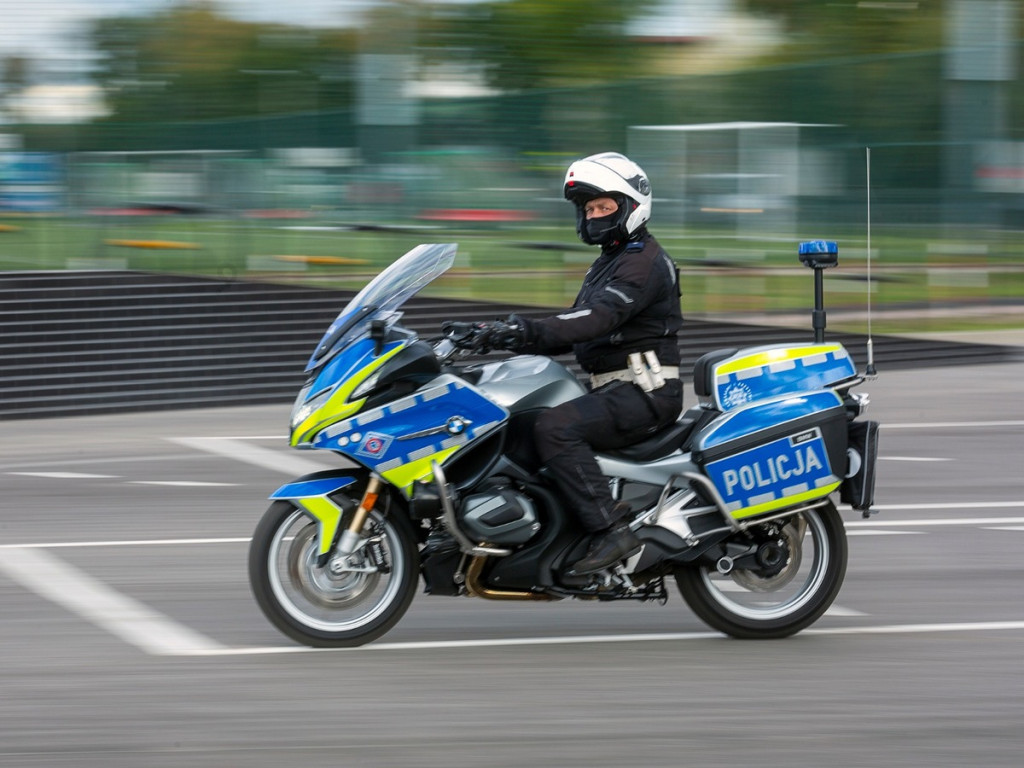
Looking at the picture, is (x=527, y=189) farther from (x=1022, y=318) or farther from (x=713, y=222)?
(x=1022, y=318)

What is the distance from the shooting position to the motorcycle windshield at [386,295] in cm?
607

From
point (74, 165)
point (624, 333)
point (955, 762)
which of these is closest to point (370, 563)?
point (624, 333)

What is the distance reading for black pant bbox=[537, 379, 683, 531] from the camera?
6066mm

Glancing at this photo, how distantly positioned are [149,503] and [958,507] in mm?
4875

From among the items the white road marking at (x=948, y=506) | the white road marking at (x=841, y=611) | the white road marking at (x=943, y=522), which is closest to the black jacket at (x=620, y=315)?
the white road marking at (x=841, y=611)

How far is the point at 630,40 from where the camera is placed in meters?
26.4

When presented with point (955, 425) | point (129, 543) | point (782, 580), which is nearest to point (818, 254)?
point (782, 580)

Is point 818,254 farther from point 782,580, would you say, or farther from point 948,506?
point 948,506

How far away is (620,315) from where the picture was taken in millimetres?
6121

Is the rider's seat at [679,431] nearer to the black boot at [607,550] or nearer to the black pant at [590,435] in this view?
the black pant at [590,435]

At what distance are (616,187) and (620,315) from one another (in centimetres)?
49

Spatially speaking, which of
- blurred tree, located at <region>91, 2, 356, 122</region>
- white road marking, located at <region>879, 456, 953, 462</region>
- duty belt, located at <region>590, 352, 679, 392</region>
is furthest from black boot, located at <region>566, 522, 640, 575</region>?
blurred tree, located at <region>91, 2, 356, 122</region>

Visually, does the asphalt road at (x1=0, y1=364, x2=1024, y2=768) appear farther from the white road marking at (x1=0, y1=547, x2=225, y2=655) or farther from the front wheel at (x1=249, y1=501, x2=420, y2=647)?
the front wheel at (x1=249, y1=501, x2=420, y2=647)

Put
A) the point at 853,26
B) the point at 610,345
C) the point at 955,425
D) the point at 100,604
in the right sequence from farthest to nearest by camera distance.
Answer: the point at 853,26
the point at 955,425
the point at 100,604
the point at 610,345
